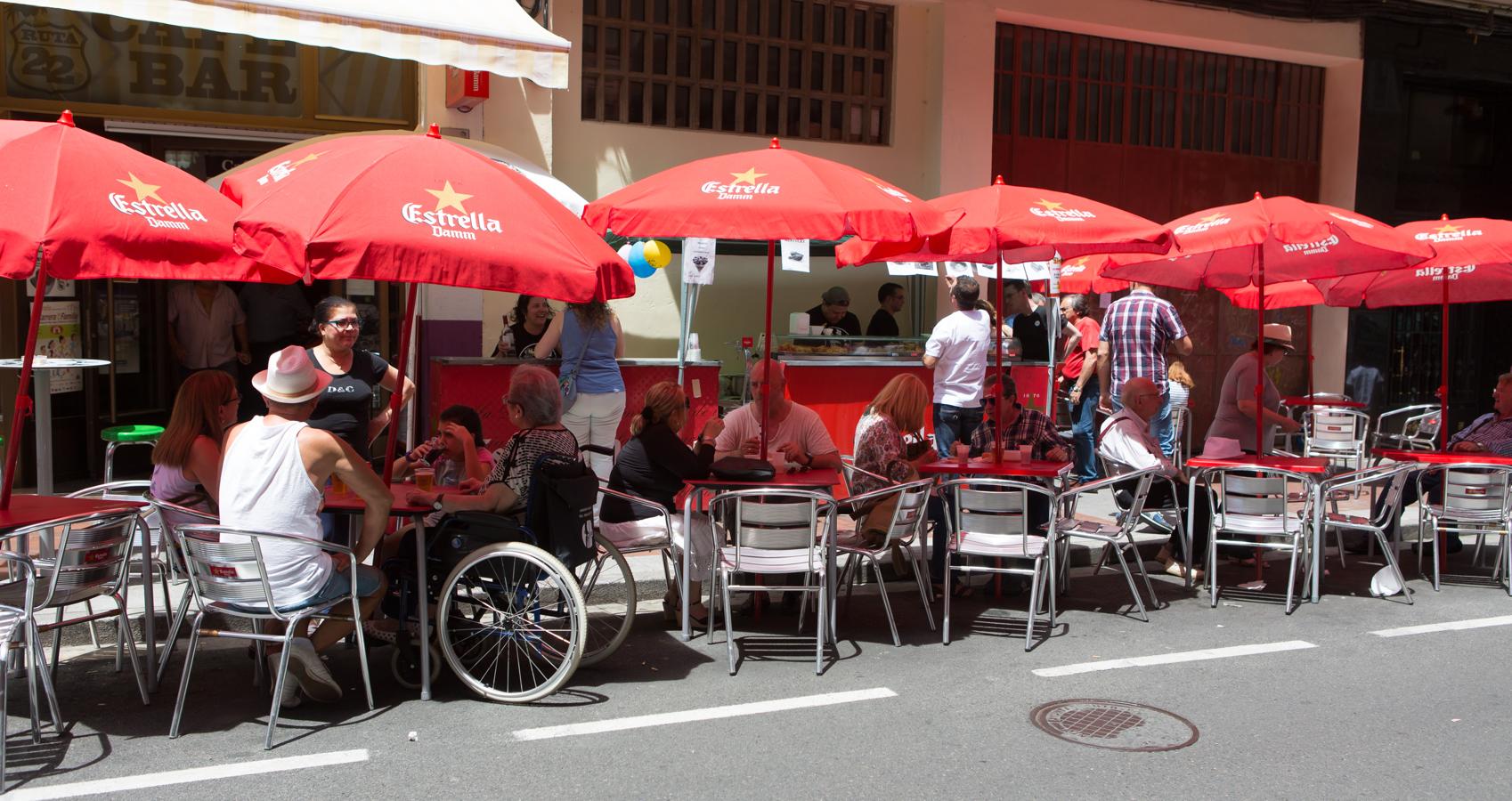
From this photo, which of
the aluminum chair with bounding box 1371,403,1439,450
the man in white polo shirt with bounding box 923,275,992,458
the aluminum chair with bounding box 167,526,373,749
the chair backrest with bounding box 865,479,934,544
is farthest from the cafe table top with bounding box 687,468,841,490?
the aluminum chair with bounding box 1371,403,1439,450

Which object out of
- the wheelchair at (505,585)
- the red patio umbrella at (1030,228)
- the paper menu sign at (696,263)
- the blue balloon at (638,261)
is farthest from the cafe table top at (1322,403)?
the wheelchair at (505,585)

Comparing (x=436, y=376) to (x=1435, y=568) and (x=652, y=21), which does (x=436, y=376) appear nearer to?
(x=652, y=21)

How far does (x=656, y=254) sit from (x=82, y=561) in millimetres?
5357

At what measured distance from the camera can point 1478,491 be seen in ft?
26.1

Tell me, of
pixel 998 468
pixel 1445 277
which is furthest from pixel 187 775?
pixel 1445 277

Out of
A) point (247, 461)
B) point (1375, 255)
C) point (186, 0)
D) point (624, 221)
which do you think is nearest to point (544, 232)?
point (624, 221)

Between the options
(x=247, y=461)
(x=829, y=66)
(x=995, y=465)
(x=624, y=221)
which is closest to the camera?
(x=247, y=461)

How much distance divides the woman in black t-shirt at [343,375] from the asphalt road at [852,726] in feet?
4.44

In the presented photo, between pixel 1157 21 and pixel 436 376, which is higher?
pixel 1157 21

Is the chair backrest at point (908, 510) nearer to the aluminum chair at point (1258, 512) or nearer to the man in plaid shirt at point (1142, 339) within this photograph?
the aluminum chair at point (1258, 512)

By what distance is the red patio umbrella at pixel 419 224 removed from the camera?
4.80 metres

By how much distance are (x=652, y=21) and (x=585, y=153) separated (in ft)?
4.42

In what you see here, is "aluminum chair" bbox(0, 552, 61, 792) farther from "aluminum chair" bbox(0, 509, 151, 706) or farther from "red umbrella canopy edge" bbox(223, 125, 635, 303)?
"red umbrella canopy edge" bbox(223, 125, 635, 303)

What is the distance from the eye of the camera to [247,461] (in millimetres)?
4941
